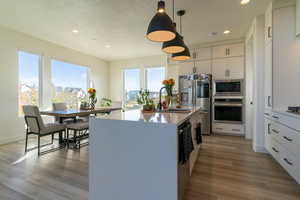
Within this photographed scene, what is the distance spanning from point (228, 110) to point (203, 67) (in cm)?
144

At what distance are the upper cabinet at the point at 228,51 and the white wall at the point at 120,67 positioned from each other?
7.22 ft

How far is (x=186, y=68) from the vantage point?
4758 millimetres

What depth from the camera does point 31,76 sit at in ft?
13.6

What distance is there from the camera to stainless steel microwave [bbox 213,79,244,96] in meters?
4.15

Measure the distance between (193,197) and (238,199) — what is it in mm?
484

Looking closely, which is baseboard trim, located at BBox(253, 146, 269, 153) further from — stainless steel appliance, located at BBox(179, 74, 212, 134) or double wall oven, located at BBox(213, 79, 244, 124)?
stainless steel appliance, located at BBox(179, 74, 212, 134)

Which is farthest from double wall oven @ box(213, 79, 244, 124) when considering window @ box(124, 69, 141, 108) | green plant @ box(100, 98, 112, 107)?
green plant @ box(100, 98, 112, 107)

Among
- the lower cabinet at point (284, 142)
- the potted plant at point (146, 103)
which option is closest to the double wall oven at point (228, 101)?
the lower cabinet at point (284, 142)

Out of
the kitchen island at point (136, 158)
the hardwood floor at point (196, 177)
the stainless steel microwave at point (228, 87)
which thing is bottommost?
the hardwood floor at point (196, 177)

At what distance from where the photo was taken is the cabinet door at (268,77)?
8.56 ft

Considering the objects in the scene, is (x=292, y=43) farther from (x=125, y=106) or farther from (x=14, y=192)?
(x=125, y=106)

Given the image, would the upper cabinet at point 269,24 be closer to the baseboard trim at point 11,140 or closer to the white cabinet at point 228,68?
the white cabinet at point 228,68

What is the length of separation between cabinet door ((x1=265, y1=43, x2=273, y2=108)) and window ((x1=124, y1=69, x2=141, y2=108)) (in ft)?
14.7

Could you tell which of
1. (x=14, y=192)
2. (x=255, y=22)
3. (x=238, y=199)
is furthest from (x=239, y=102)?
(x=14, y=192)
